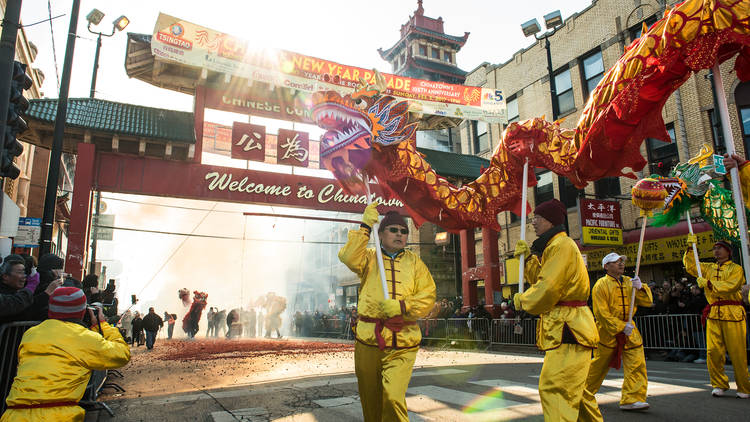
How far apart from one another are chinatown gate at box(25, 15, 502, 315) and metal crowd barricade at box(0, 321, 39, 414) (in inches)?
308

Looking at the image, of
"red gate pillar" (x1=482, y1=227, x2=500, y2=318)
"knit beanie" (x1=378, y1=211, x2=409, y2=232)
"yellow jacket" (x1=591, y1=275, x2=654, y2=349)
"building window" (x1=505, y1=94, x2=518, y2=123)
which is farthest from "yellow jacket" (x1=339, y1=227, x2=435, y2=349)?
"building window" (x1=505, y1=94, x2=518, y2=123)

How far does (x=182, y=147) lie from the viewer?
44.9 feet

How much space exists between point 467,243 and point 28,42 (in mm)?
21273

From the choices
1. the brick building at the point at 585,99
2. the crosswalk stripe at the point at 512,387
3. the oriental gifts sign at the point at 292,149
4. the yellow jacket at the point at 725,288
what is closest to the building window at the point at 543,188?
the brick building at the point at 585,99

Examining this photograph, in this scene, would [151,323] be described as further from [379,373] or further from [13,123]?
[379,373]

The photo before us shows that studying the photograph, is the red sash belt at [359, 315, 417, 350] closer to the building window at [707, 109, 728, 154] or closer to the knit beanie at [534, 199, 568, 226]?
the knit beanie at [534, 199, 568, 226]

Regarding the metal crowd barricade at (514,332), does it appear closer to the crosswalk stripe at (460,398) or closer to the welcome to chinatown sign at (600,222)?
the welcome to chinatown sign at (600,222)

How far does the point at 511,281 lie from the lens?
19891 mm

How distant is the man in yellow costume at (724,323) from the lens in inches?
227

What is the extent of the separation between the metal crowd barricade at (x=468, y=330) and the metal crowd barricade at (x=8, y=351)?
12.8 meters

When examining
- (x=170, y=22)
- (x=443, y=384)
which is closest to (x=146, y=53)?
(x=170, y=22)

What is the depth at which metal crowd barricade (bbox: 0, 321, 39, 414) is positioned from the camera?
434 cm

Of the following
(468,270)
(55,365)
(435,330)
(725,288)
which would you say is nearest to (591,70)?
(468,270)

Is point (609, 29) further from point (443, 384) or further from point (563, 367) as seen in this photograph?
point (563, 367)
